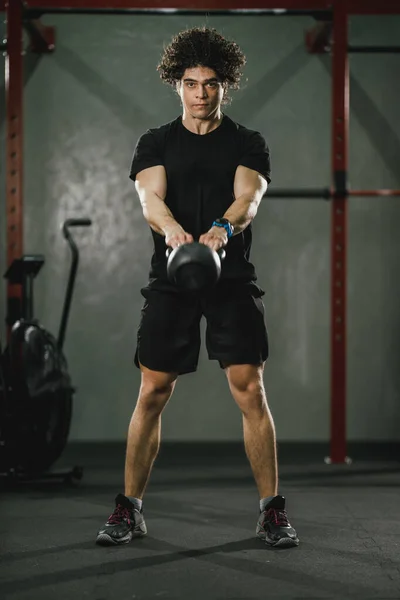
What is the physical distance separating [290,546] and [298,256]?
2.30 metres

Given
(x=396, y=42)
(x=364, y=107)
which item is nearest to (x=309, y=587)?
(x=364, y=107)

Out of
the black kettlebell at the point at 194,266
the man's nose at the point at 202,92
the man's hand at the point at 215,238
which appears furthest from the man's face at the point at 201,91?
the black kettlebell at the point at 194,266

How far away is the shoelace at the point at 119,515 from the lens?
2.82 metres

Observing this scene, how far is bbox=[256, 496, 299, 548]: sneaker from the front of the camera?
274 cm

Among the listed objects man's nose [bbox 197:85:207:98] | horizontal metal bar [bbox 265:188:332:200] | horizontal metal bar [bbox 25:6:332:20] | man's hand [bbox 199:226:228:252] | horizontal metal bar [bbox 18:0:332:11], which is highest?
horizontal metal bar [bbox 18:0:332:11]

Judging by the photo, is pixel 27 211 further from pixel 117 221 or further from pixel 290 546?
pixel 290 546

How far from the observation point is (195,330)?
284 centimetres

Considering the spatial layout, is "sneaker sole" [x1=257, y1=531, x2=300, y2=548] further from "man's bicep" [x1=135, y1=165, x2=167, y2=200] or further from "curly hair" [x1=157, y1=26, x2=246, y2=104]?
"curly hair" [x1=157, y1=26, x2=246, y2=104]

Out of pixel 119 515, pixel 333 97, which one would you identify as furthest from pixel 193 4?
pixel 119 515

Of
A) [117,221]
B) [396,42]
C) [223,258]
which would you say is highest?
[396,42]

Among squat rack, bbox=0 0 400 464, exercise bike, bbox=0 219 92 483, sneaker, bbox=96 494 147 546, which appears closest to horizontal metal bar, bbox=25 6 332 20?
squat rack, bbox=0 0 400 464

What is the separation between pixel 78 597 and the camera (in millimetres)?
2234

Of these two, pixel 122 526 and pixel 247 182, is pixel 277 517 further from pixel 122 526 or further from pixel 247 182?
pixel 247 182

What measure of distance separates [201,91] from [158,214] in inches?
17.6
